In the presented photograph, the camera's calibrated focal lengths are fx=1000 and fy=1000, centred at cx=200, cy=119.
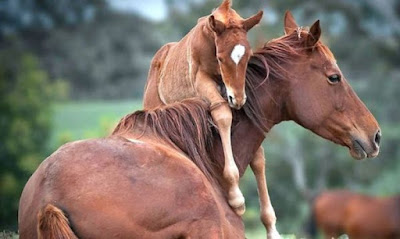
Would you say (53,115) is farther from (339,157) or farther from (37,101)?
(339,157)

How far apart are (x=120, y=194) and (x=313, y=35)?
81.1 inches

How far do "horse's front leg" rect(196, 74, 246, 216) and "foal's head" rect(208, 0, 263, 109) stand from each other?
0.25 feet

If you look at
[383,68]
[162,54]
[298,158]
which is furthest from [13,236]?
[383,68]

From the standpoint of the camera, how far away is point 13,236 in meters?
7.15

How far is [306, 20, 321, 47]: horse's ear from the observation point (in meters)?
6.59

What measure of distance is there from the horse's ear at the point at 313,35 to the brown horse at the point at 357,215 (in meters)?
14.7


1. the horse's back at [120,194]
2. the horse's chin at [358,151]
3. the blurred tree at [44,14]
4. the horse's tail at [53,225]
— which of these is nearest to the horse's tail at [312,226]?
the horse's chin at [358,151]

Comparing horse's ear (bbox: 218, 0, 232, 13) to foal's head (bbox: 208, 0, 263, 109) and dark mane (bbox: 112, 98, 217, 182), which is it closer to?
foal's head (bbox: 208, 0, 263, 109)

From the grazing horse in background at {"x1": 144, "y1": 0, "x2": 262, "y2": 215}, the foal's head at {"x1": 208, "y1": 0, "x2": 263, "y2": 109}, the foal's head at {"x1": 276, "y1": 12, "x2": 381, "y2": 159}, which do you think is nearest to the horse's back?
the grazing horse in background at {"x1": 144, "y1": 0, "x2": 262, "y2": 215}

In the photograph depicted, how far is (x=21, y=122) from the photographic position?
2881cm

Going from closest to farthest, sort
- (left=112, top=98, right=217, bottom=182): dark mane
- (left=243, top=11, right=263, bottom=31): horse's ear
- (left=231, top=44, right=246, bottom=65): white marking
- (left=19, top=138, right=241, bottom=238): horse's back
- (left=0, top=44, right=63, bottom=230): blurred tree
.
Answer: (left=19, top=138, right=241, bottom=238): horse's back → (left=112, top=98, right=217, bottom=182): dark mane → (left=231, top=44, right=246, bottom=65): white marking → (left=243, top=11, right=263, bottom=31): horse's ear → (left=0, top=44, right=63, bottom=230): blurred tree

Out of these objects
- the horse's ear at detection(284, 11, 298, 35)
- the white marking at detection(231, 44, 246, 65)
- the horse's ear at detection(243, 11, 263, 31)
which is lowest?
the horse's ear at detection(284, 11, 298, 35)

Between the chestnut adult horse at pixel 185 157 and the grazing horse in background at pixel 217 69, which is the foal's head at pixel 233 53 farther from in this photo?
the chestnut adult horse at pixel 185 157

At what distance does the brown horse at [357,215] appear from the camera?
21.1 metres
